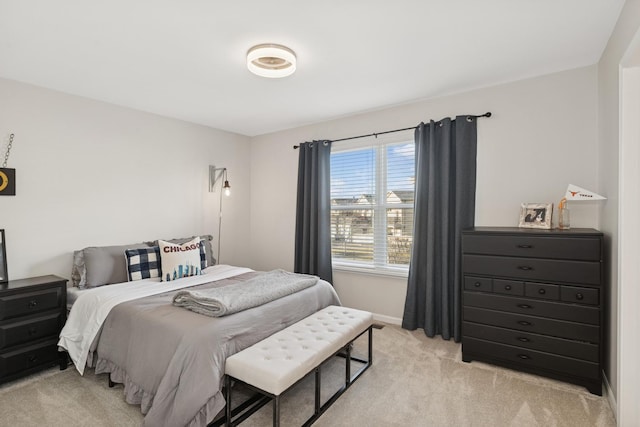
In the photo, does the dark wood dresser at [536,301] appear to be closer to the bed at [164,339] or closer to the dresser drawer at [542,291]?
the dresser drawer at [542,291]

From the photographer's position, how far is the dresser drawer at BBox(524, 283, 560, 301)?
2.41 metres

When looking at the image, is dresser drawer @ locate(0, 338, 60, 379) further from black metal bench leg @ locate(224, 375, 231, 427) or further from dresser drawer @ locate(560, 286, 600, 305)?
dresser drawer @ locate(560, 286, 600, 305)

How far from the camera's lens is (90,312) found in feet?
8.39

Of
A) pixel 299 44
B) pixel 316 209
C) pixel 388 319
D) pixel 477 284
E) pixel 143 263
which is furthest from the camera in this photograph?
pixel 316 209

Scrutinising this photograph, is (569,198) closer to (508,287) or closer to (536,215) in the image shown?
(536,215)

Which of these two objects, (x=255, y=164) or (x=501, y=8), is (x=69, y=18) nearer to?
(x=501, y=8)

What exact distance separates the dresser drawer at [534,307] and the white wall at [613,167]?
0.14 m

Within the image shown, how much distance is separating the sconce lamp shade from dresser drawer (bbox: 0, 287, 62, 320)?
4120 mm

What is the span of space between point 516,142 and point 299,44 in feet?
6.86

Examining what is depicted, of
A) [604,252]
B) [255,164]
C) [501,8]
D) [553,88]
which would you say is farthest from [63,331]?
[553,88]

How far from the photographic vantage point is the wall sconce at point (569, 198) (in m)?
2.48

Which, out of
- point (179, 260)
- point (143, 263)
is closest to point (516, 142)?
point (179, 260)

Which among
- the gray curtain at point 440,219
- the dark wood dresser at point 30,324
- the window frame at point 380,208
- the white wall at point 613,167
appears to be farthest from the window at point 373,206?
the dark wood dresser at point 30,324

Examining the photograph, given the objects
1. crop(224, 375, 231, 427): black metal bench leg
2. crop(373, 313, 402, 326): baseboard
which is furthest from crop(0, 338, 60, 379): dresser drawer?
crop(373, 313, 402, 326): baseboard
